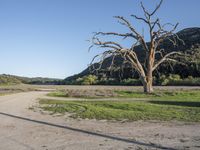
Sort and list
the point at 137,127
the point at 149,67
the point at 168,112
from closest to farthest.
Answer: the point at 137,127
the point at 168,112
the point at 149,67

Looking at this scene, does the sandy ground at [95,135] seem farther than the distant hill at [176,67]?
No

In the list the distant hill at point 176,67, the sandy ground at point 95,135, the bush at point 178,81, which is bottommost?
the sandy ground at point 95,135

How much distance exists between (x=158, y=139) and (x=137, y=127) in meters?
2.77

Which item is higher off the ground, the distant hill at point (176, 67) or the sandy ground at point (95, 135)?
the distant hill at point (176, 67)

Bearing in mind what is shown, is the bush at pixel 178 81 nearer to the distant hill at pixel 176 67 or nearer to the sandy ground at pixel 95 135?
the distant hill at pixel 176 67

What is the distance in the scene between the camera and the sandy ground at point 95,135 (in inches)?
394

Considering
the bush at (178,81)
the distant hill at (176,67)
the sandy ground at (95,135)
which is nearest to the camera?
the sandy ground at (95,135)

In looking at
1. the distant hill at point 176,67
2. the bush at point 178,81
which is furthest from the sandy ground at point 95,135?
the bush at point 178,81

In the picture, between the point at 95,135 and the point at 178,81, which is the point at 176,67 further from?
the point at 95,135

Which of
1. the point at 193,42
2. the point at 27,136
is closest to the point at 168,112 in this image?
the point at 27,136

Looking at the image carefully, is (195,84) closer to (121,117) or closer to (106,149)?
(121,117)

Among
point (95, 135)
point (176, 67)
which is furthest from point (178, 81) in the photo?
point (95, 135)

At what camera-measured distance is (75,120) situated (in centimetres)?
1628

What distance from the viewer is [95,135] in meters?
11.8
